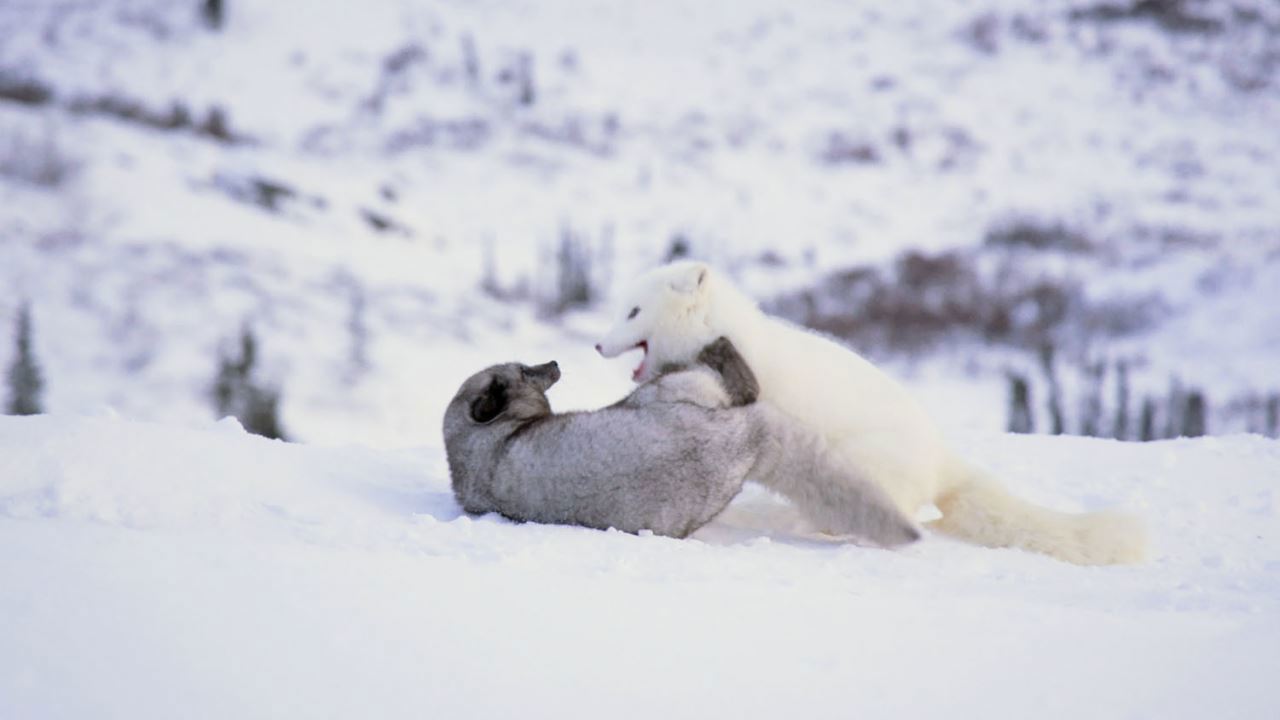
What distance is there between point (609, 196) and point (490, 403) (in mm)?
20672

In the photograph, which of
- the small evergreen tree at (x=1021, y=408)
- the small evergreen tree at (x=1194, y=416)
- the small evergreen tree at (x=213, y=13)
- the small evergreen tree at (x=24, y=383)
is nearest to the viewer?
the small evergreen tree at (x=24, y=383)

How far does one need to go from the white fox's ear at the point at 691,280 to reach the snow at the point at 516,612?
1.02 metres

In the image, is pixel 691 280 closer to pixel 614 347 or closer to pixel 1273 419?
pixel 614 347

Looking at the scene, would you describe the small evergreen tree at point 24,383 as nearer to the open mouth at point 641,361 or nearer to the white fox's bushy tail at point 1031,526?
the open mouth at point 641,361

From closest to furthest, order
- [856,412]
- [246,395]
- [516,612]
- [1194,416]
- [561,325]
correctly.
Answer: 1. [516,612]
2. [856,412]
3. [246,395]
4. [1194,416]
5. [561,325]

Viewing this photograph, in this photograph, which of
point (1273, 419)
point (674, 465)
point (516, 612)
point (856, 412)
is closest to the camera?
point (516, 612)

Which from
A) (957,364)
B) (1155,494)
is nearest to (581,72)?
(957,364)

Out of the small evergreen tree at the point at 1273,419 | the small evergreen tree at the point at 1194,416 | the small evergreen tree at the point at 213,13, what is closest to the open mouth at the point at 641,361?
the small evergreen tree at the point at 1194,416

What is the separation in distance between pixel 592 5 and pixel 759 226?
15827 millimetres

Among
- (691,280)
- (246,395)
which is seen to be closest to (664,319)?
(691,280)

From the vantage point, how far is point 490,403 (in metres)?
4.85

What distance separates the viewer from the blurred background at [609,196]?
13570 millimetres

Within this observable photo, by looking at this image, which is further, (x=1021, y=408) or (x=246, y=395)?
(x=1021, y=408)

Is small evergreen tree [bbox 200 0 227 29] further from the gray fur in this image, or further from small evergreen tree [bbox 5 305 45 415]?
the gray fur
